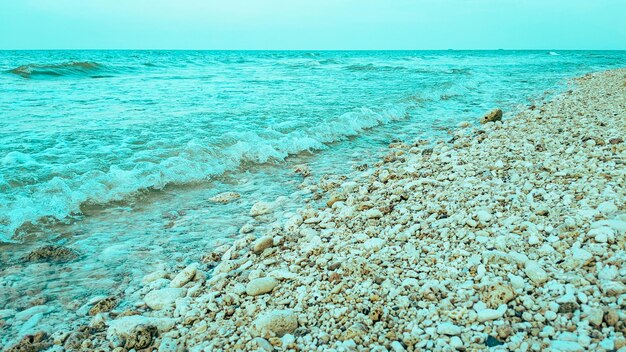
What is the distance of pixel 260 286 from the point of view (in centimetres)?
307

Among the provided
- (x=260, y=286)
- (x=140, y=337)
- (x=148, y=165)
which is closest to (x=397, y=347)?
(x=260, y=286)

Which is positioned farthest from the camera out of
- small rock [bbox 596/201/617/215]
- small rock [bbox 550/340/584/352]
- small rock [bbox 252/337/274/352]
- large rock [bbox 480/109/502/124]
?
large rock [bbox 480/109/502/124]

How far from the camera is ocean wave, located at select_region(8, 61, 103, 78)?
2298cm

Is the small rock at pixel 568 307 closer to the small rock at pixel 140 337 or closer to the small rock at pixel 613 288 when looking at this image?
the small rock at pixel 613 288

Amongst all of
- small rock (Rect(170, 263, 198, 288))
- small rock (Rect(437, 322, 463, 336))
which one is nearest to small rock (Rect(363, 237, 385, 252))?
small rock (Rect(437, 322, 463, 336))

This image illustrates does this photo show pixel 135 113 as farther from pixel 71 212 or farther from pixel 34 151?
pixel 71 212

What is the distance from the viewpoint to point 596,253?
8.66 feet

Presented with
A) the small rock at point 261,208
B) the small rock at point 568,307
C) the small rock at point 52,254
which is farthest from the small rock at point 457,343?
the small rock at point 52,254

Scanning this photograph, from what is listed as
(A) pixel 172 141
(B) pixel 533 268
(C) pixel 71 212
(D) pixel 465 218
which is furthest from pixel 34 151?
(B) pixel 533 268

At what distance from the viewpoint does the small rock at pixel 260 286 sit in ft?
10.00

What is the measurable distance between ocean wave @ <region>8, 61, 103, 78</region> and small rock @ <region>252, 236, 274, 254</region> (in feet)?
81.6

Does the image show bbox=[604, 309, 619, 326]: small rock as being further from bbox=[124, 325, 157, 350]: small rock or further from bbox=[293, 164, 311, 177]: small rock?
bbox=[293, 164, 311, 177]: small rock

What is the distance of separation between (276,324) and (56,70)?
28.9 m

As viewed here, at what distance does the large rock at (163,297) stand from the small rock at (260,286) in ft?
2.01
